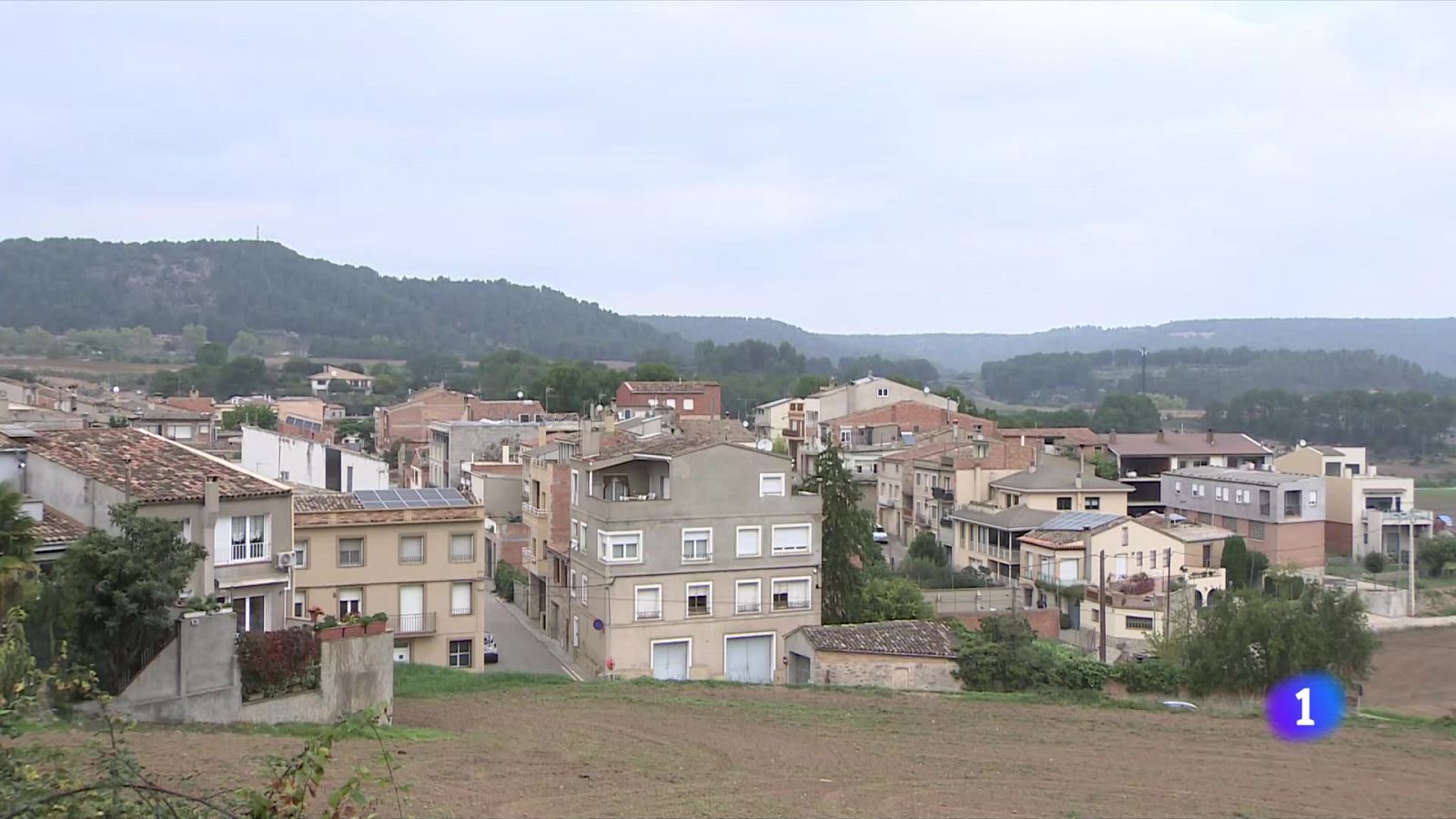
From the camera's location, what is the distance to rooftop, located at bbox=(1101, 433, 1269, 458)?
73.9 meters

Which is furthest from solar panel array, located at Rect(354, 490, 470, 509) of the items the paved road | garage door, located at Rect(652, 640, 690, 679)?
garage door, located at Rect(652, 640, 690, 679)

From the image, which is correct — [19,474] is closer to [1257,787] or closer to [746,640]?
[746,640]

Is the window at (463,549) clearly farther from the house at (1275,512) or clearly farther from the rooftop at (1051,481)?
the house at (1275,512)

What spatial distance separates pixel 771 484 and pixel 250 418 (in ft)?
205

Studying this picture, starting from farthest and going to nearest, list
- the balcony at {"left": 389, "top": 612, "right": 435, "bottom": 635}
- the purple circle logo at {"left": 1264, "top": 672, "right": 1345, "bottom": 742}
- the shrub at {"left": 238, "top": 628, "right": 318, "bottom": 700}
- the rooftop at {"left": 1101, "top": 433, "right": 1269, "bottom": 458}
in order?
the rooftop at {"left": 1101, "top": 433, "right": 1269, "bottom": 458}, the balcony at {"left": 389, "top": 612, "right": 435, "bottom": 635}, the purple circle logo at {"left": 1264, "top": 672, "right": 1345, "bottom": 742}, the shrub at {"left": 238, "top": 628, "right": 318, "bottom": 700}

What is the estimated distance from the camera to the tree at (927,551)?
5488 cm

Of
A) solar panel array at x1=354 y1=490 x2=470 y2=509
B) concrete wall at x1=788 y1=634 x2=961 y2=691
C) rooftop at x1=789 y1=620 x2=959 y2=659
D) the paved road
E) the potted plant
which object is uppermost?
solar panel array at x1=354 y1=490 x2=470 y2=509

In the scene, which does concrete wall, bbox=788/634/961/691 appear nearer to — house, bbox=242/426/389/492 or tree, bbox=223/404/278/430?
house, bbox=242/426/389/492

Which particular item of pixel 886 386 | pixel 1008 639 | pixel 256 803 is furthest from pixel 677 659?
pixel 886 386

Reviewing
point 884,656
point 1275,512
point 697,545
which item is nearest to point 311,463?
point 697,545

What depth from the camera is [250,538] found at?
78.2 ft

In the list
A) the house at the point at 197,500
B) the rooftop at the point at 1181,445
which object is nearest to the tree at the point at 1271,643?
the house at the point at 197,500

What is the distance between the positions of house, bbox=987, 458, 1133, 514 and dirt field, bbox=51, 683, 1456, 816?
2765cm

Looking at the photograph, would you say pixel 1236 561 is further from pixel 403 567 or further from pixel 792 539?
pixel 403 567
